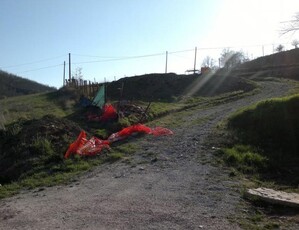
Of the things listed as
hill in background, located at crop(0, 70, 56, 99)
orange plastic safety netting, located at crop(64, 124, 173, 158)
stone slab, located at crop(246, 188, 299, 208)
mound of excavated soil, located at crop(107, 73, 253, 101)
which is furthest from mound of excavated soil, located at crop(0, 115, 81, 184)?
hill in background, located at crop(0, 70, 56, 99)

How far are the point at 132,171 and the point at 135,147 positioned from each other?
100 inches

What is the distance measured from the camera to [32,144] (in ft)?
40.7

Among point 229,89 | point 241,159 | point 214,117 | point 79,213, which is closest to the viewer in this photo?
point 79,213

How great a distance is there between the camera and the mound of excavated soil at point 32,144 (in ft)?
37.3

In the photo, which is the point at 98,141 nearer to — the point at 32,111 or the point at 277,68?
the point at 32,111

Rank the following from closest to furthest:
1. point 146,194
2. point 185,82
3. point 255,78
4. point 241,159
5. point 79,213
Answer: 1. point 79,213
2. point 146,194
3. point 241,159
4. point 185,82
5. point 255,78

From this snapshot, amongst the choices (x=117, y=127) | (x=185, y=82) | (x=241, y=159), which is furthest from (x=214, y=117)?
(x=185, y=82)

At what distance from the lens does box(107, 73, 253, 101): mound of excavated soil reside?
2883 centimetres

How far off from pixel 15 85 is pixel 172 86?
52.9m

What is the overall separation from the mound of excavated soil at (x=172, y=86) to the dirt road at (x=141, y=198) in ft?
53.9

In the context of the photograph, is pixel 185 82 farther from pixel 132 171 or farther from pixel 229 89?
pixel 132 171

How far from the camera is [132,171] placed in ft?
33.4

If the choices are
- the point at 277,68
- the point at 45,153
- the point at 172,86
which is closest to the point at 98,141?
the point at 45,153

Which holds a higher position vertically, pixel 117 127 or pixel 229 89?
pixel 229 89
